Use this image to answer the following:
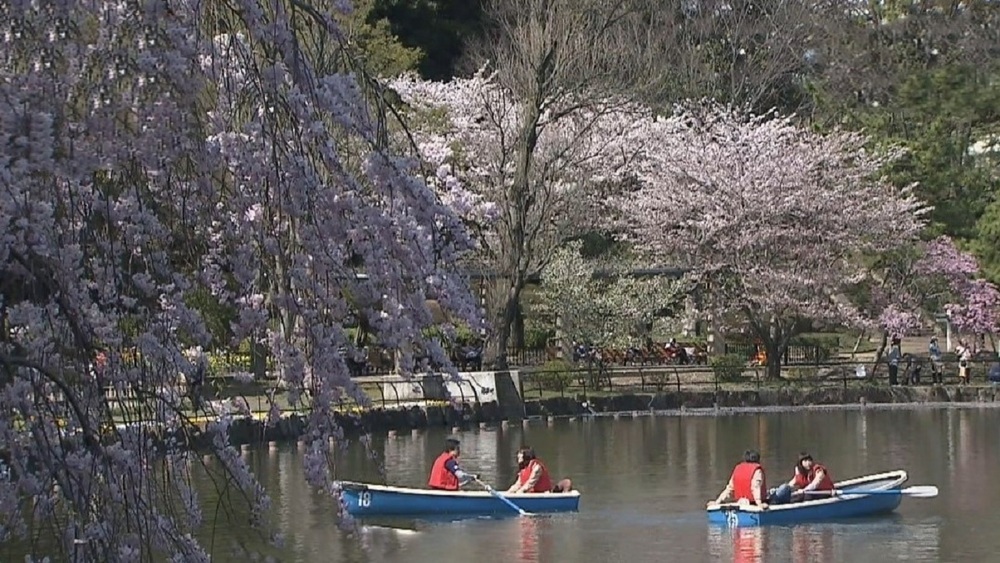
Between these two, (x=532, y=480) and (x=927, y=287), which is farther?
(x=927, y=287)

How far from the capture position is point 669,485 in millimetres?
21547

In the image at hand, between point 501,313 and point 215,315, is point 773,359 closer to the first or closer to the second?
point 501,313

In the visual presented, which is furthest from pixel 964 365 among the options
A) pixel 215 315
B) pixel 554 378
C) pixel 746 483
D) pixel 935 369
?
pixel 215 315

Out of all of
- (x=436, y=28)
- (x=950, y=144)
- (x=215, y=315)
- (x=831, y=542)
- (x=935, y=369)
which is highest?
→ (x=436, y=28)

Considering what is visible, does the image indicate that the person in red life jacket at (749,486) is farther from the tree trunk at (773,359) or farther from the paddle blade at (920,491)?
the tree trunk at (773,359)

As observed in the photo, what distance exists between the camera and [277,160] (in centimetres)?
453

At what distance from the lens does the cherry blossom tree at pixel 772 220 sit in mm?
34438

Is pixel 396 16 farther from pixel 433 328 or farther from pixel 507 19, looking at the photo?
pixel 433 328

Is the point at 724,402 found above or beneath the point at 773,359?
beneath

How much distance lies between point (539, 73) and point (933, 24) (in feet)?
53.4

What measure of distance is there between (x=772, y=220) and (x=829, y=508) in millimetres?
17563

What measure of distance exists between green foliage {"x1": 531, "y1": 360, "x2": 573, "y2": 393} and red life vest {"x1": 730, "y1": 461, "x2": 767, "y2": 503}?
13.6m

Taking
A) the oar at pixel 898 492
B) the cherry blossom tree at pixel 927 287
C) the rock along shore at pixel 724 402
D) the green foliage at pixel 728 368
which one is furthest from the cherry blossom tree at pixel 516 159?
the oar at pixel 898 492

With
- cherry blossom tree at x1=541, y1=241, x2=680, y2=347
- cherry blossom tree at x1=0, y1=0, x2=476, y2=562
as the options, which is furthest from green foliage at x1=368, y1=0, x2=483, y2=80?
cherry blossom tree at x1=0, y1=0, x2=476, y2=562
